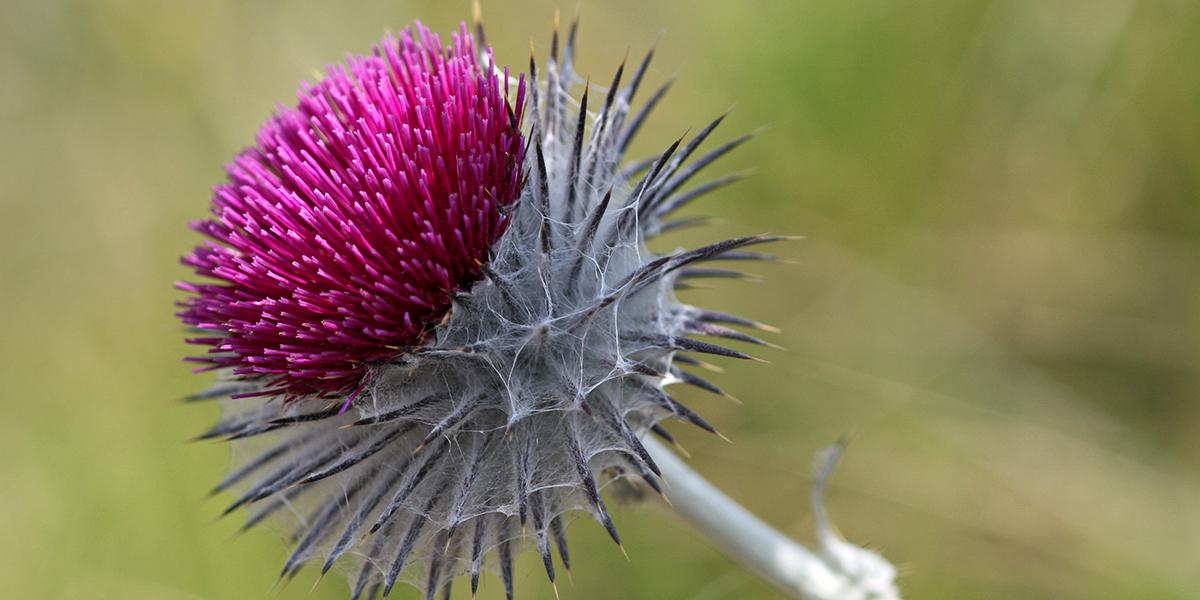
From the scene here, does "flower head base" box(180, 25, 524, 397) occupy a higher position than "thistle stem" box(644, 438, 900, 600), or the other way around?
"flower head base" box(180, 25, 524, 397)

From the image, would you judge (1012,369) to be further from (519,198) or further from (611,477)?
(519,198)

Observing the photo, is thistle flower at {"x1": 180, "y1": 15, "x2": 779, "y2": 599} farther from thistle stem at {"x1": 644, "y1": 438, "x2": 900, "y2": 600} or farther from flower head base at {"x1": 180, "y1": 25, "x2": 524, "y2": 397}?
thistle stem at {"x1": 644, "y1": 438, "x2": 900, "y2": 600}

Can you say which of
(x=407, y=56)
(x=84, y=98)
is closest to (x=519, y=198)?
(x=407, y=56)

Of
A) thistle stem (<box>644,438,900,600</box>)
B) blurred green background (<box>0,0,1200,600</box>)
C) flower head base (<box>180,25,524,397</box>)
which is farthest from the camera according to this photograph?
blurred green background (<box>0,0,1200,600</box>)

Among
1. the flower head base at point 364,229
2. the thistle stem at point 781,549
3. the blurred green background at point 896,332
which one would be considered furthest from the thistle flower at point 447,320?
the blurred green background at point 896,332

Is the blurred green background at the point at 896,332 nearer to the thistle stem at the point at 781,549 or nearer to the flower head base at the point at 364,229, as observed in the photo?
the thistle stem at the point at 781,549

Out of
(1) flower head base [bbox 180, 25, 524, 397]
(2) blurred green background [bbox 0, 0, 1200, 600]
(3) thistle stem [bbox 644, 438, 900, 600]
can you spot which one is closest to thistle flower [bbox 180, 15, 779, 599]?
(1) flower head base [bbox 180, 25, 524, 397]

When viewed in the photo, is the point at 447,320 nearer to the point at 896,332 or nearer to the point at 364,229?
the point at 364,229
